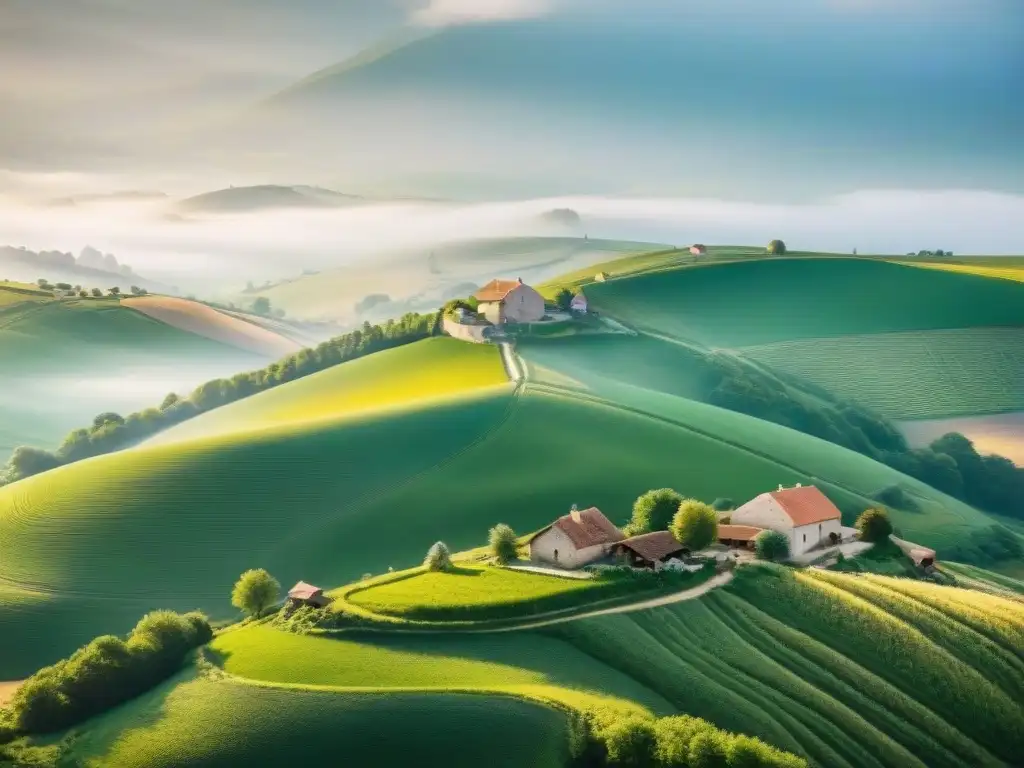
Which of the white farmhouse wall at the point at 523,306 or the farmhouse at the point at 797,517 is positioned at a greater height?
the white farmhouse wall at the point at 523,306

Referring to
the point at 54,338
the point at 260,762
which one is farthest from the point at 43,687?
the point at 54,338

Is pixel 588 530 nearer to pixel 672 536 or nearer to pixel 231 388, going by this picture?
pixel 672 536

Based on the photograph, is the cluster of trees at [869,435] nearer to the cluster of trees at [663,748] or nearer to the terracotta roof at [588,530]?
the terracotta roof at [588,530]

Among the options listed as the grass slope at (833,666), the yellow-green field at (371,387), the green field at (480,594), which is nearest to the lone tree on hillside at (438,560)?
the green field at (480,594)

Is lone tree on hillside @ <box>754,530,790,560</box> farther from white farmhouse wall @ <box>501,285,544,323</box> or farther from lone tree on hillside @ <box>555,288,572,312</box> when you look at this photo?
lone tree on hillside @ <box>555,288,572,312</box>

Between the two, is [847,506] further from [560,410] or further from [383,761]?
[383,761]
